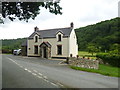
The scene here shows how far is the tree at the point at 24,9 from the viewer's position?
8.02m

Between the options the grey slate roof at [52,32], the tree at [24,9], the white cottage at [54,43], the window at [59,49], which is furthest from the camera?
the window at [59,49]

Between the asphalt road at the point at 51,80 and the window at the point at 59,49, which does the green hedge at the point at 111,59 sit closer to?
the window at the point at 59,49

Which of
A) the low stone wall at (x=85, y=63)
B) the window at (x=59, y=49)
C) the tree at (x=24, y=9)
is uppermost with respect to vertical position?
the tree at (x=24, y=9)

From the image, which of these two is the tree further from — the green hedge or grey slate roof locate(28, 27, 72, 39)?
grey slate roof locate(28, 27, 72, 39)

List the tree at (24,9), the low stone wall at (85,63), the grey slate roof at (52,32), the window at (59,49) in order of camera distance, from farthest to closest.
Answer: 1. the window at (59,49)
2. the grey slate roof at (52,32)
3. the low stone wall at (85,63)
4. the tree at (24,9)

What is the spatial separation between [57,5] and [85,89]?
4.72m

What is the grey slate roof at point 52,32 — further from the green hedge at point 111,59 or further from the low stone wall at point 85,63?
the low stone wall at point 85,63

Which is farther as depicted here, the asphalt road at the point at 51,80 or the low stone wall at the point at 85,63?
the low stone wall at the point at 85,63

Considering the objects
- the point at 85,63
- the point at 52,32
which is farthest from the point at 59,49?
the point at 85,63

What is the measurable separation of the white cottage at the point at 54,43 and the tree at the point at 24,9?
76.9 feet

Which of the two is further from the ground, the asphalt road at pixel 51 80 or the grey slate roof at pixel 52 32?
the grey slate roof at pixel 52 32

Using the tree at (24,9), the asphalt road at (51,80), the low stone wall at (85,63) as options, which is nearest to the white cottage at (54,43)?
the low stone wall at (85,63)

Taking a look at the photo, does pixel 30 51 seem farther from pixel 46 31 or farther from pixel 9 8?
pixel 9 8

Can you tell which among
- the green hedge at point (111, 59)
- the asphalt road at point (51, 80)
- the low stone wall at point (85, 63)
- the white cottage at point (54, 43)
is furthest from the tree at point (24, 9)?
the white cottage at point (54, 43)
